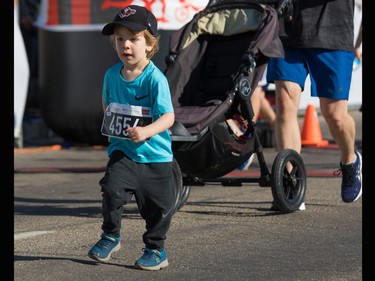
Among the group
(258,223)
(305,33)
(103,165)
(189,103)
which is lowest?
(103,165)

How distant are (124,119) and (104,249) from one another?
67cm

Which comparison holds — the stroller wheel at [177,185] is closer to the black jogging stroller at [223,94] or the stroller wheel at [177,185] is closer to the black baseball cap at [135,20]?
the black jogging stroller at [223,94]

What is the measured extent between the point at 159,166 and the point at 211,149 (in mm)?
1770

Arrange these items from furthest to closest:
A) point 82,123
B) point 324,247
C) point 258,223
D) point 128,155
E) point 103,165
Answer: point 82,123 < point 103,165 < point 258,223 < point 324,247 < point 128,155

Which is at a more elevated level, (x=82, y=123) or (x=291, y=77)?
(x=291, y=77)

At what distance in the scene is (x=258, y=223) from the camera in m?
7.56

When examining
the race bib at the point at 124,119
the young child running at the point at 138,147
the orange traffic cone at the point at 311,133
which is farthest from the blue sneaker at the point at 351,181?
the orange traffic cone at the point at 311,133

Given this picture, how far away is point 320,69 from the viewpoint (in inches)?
325

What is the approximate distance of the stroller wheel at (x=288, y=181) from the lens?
782 centimetres

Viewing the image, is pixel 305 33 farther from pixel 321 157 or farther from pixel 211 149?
pixel 321 157

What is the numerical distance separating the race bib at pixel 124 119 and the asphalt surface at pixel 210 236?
690mm

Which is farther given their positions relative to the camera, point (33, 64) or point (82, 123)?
point (33, 64)

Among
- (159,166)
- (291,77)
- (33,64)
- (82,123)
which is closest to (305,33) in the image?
(291,77)

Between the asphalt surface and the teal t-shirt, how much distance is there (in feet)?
1.91
